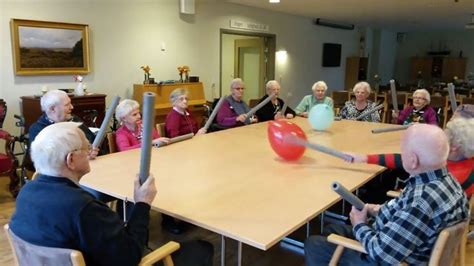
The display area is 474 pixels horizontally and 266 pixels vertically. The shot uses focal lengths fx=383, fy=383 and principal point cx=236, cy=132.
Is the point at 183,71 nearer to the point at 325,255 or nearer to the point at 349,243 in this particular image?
the point at 325,255

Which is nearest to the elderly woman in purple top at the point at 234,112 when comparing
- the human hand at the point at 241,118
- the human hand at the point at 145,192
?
the human hand at the point at 241,118

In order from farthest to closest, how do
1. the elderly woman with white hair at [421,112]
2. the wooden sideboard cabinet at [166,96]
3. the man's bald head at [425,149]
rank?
the wooden sideboard cabinet at [166,96] < the elderly woman with white hair at [421,112] < the man's bald head at [425,149]

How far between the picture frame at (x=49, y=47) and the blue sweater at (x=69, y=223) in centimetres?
403

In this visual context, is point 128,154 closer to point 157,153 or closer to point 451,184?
point 157,153

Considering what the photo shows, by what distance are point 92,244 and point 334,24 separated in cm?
1022

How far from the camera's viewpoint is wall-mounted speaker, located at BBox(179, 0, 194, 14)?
253 inches

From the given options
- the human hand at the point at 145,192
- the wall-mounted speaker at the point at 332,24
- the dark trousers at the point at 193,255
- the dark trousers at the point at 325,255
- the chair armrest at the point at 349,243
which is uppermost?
the wall-mounted speaker at the point at 332,24

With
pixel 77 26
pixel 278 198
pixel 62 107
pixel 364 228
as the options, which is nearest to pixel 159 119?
pixel 77 26

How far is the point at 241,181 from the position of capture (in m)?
2.12

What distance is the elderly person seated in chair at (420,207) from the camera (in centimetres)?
138

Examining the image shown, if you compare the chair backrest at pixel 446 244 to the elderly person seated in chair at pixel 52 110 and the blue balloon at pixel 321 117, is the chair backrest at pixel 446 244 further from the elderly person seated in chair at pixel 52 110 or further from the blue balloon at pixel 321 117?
the elderly person seated in chair at pixel 52 110

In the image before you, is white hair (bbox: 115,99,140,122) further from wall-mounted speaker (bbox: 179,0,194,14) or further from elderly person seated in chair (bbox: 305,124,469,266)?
wall-mounted speaker (bbox: 179,0,194,14)

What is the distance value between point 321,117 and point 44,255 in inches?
112

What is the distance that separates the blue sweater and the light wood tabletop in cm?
38
